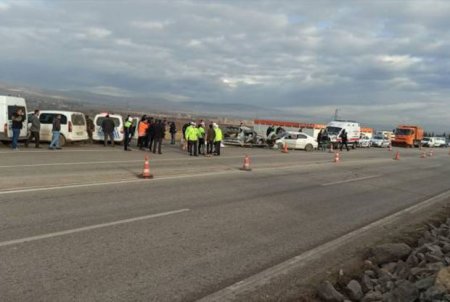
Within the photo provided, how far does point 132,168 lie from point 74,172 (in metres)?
2.40

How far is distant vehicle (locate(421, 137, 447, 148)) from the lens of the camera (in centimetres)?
7825

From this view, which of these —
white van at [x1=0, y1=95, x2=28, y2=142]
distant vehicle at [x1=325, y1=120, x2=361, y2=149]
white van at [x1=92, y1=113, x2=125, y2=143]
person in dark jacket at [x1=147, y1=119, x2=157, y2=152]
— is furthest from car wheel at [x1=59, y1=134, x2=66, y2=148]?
distant vehicle at [x1=325, y1=120, x2=361, y2=149]

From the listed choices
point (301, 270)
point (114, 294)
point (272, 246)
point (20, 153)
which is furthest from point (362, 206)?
point (20, 153)

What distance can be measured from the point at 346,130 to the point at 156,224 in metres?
41.7

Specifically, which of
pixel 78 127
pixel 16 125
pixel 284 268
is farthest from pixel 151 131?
pixel 284 268

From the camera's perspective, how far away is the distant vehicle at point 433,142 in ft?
257

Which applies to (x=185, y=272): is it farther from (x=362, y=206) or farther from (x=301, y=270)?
(x=362, y=206)

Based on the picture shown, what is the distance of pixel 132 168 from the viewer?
55.3ft

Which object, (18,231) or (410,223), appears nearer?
(18,231)

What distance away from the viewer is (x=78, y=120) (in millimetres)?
25922

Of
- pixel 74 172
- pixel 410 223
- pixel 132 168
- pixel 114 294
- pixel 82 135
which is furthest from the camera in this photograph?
pixel 82 135

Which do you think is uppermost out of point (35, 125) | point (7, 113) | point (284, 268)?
point (7, 113)

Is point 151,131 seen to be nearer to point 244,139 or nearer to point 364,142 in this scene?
point 244,139

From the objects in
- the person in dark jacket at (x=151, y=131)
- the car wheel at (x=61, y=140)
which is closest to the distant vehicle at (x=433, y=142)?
→ the person in dark jacket at (x=151, y=131)
